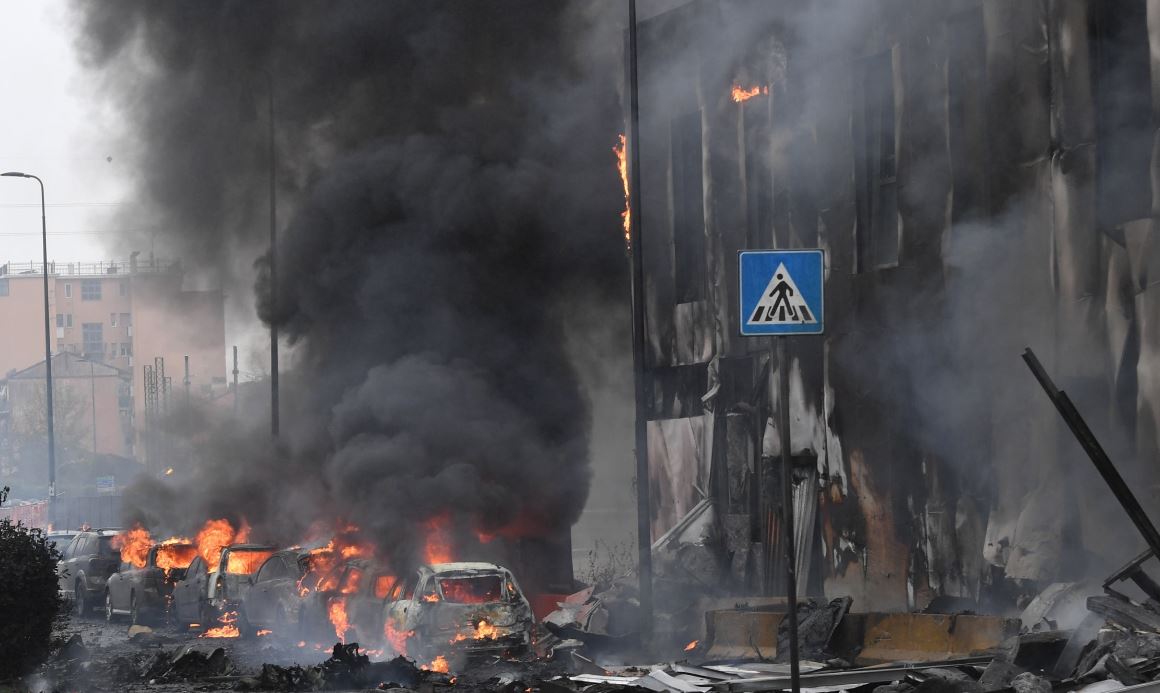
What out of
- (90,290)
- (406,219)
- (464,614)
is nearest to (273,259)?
(406,219)

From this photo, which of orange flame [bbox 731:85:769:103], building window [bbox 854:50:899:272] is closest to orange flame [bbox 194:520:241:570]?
orange flame [bbox 731:85:769:103]

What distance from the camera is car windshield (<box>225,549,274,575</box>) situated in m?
21.1

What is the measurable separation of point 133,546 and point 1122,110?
19.5 meters

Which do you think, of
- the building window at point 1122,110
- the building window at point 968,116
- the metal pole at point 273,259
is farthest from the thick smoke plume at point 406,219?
the building window at point 1122,110

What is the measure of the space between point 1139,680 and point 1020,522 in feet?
16.1

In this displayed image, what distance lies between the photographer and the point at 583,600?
1817 centimetres

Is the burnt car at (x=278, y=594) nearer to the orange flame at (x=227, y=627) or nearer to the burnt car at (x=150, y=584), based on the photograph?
the orange flame at (x=227, y=627)

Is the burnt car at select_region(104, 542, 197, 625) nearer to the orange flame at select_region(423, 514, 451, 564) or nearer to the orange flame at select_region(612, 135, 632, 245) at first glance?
the orange flame at select_region(423, 514, 451, 564)

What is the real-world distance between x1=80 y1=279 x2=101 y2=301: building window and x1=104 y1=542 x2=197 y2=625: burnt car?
261 feet

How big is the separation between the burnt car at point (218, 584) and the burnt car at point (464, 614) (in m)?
5.77

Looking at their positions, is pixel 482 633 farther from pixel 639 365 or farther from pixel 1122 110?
pixel 1122 110

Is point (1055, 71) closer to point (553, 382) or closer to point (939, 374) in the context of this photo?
point (939, 374)

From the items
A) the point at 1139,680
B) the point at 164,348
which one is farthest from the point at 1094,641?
the point at 164,348

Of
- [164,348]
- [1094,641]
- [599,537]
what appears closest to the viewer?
[1094,641]
